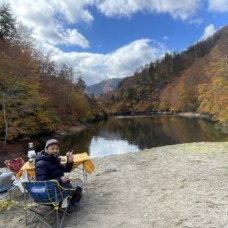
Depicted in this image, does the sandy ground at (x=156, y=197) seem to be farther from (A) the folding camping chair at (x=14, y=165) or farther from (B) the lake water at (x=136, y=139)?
(B) the lake water at (x=136, y=139)

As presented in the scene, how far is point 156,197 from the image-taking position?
5836 millimetres

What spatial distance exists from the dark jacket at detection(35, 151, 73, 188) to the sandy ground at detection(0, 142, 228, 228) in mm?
934

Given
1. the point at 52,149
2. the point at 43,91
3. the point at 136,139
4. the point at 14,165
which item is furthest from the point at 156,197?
the point at 43,91

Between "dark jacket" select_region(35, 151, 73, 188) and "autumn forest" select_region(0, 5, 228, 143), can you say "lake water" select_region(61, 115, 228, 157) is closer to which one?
"autumn forest" select_region(0, 5, 228, 143)

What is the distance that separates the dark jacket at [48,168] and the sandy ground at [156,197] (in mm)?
934

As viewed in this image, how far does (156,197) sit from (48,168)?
2.45m

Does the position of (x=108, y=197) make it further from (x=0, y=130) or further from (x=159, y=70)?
(x=159, y=70)

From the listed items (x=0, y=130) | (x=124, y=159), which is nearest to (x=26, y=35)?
(x=0, y=130)

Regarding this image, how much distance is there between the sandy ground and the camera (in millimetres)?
4762

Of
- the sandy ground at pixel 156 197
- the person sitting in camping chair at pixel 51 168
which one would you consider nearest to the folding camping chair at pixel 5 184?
the sandy ground at pixel 156 197

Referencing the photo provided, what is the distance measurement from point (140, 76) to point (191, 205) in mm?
132898

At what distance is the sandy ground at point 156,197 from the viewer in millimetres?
4762

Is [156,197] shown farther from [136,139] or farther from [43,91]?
[43,91]

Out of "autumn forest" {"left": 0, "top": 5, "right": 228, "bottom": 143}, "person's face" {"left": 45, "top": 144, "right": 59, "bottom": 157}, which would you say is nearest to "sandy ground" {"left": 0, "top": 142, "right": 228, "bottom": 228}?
"person's face" {"left": 45, "top": 144, "right": 59, "bottom": 157}
